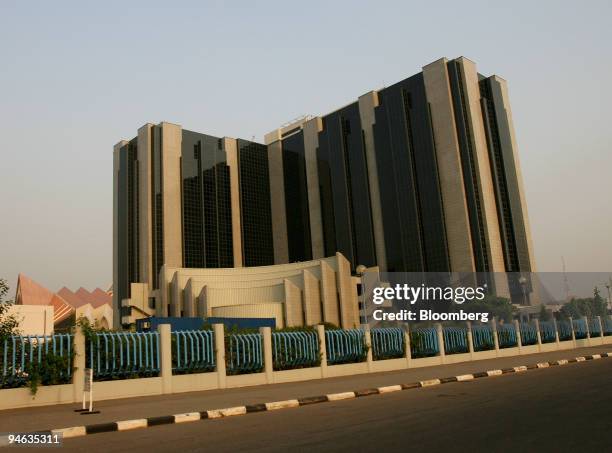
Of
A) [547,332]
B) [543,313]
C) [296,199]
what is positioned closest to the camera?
[547,332]

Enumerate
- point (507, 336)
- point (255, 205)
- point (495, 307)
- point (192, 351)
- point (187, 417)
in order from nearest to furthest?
point (187, 417) < point (192, 351) < point (507, 336) < point (495, 307) < point (255, 205)

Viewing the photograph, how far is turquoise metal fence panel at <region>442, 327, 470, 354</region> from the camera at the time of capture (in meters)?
35.2

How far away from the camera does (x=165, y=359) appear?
19.7m

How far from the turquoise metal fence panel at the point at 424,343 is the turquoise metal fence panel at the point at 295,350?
8.79 m

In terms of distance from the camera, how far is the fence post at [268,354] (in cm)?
2294

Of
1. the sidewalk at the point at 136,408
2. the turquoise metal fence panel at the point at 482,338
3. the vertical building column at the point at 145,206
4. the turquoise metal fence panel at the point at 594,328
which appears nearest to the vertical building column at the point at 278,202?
the vertical building column at the point at 145,206

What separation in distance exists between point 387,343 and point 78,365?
55.7 ft

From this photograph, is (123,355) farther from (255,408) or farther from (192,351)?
(255,408)

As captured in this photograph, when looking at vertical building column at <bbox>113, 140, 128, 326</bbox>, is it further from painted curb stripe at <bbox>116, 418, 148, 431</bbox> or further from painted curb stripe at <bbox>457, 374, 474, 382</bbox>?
painted curb stripe at <bbox>116, 418, 148, 431</bbox>

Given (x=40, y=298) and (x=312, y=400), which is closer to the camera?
(x=312, y=400)

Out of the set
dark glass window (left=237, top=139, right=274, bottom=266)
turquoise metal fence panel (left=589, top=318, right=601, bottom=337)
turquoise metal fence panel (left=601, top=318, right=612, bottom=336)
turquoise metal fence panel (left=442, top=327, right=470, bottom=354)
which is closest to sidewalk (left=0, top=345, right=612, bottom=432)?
turquoise metal fence panel (left=442, top=327, right=470, bottom=354)

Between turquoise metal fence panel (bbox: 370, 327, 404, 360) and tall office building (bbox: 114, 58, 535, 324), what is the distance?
67.7 m

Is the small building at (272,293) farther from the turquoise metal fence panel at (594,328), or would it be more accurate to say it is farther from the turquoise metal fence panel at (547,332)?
the turquoise metal fence panel at (547,332)

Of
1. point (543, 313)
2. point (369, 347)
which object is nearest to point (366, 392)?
point (369, 347)
